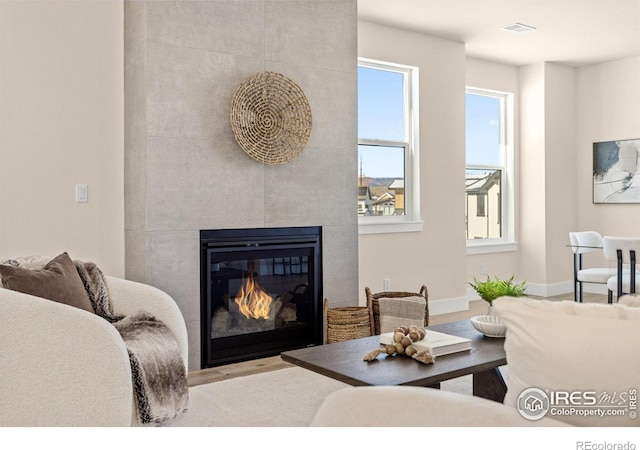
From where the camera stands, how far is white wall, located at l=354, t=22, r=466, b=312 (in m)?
5.50

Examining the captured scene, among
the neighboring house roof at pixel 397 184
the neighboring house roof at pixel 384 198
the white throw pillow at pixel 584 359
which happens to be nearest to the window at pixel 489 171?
the neighboring house roof at pixel 397 184

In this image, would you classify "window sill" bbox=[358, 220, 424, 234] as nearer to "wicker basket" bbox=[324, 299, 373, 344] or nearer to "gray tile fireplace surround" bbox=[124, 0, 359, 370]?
"gray tile fireplace surround" bbox=[124, 0, 359, 370]

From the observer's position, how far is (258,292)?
165 inches

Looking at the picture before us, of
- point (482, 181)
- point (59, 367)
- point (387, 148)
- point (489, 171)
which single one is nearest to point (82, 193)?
point (59, 367)

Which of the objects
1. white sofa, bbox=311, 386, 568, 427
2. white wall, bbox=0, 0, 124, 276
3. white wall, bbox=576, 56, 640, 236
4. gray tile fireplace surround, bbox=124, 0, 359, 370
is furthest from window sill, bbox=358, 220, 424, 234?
white sofa, bbox=311, 386, 568, 427

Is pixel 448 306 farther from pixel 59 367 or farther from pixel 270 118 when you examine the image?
pixel 59 367

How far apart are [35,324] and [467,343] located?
165cm

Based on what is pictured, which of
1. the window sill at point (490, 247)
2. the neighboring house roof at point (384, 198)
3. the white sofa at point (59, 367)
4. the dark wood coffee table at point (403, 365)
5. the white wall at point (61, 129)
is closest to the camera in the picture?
the dark wood coffee table at point (403, 365)

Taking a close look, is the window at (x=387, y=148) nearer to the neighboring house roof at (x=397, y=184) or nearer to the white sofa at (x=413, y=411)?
the neighboring house roof at (x=397, y=184)

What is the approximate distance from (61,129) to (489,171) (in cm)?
470

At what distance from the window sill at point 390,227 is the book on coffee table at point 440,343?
2.84 metres

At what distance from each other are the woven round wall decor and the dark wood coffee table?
182 cm

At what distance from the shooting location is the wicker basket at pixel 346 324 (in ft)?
13.7
